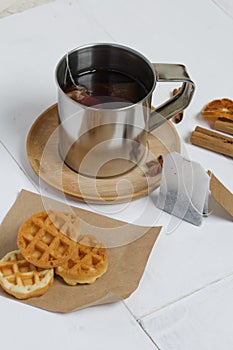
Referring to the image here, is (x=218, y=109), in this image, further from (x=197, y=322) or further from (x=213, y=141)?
(x=197, y=322)

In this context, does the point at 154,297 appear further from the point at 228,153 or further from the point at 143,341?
the point at 228,153

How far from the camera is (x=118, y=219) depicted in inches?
46.7

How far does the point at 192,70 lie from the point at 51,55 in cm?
27

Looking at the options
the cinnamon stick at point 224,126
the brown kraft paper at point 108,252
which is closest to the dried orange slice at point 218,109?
the cinnamon stick at point 224,126

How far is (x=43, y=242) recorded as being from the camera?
43.3 inches

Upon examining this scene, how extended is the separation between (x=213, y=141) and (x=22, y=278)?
0.42m

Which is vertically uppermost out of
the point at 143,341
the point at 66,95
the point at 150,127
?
the point at 66,95

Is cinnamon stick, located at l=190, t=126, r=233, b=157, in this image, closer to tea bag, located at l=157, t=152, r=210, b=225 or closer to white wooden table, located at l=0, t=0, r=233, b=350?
white wooden table, located at l=0, t=0, r=233, b=350

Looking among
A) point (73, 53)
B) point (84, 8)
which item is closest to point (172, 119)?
point (73, 53)

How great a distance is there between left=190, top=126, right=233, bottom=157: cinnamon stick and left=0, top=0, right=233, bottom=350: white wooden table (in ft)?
0.04

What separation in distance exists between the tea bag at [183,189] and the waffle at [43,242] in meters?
0.18

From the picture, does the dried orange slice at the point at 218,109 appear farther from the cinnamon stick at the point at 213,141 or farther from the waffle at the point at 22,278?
the waffle at the point at 22,278

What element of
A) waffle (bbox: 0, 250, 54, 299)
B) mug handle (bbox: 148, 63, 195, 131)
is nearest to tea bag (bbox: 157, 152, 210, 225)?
mug handle (bbox: 148, 63, 195, 131)

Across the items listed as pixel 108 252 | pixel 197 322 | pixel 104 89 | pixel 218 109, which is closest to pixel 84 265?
pixel 108 252
